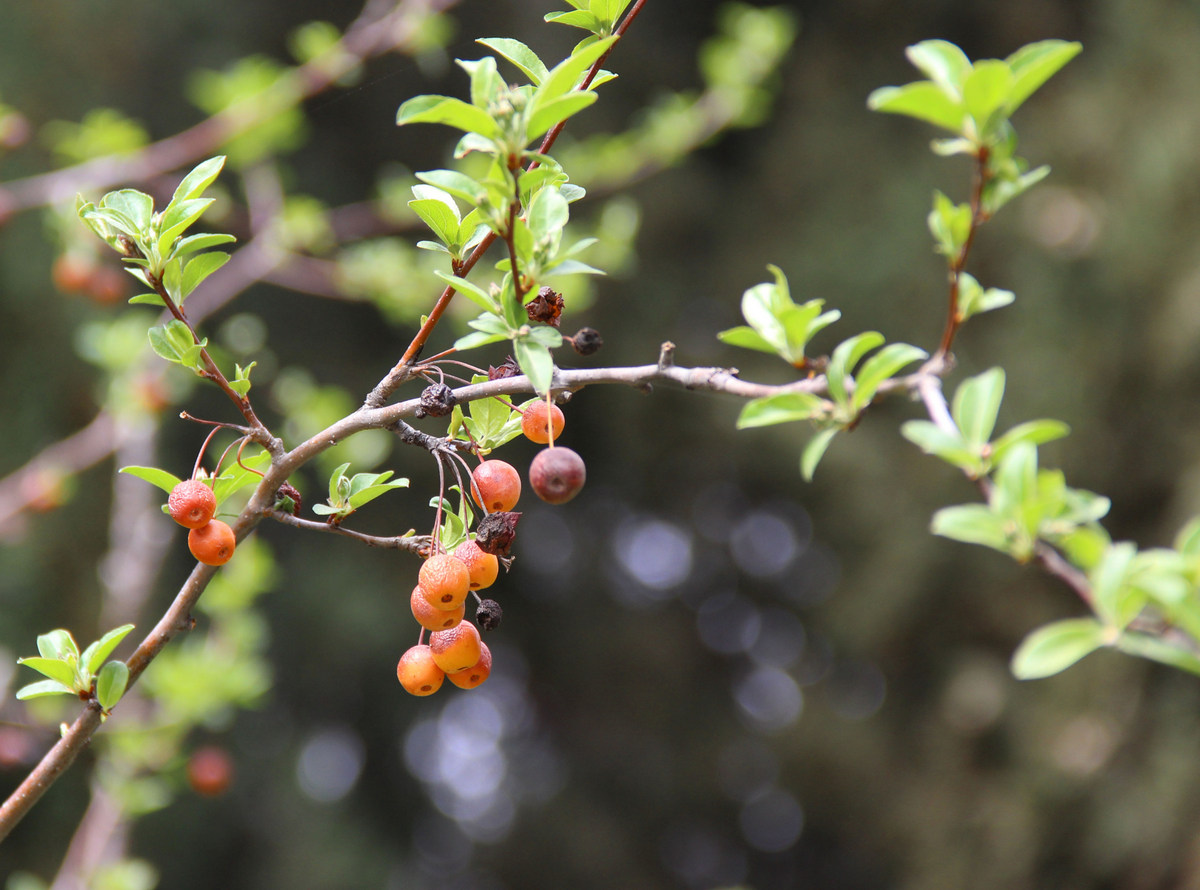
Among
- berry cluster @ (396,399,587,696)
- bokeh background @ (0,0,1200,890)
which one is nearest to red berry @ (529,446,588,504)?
berry cluster @ (396,399,587,696)

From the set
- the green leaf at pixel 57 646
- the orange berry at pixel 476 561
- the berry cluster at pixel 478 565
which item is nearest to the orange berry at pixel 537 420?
the berry cluster at pixel 478 565

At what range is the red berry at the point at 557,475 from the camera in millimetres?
636

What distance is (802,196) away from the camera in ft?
13.9

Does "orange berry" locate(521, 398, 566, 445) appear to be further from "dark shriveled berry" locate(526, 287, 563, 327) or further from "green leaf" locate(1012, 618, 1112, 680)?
"green leaf" locate(1012, 618, 1112, 680)

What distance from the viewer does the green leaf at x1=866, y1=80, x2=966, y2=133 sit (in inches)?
21.9

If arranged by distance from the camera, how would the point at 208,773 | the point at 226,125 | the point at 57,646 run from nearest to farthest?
1. the point at 57,646
2. the point at 208,773
3. the point at 226,125

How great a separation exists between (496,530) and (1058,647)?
41 cm

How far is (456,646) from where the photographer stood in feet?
2.38

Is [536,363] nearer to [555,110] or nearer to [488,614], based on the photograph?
[555,110]

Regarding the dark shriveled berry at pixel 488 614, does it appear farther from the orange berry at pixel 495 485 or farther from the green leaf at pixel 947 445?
the green leaf at pixel 947 445

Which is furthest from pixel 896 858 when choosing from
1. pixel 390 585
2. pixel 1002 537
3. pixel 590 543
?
pixel 1002 537

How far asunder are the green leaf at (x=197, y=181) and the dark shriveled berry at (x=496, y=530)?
346 mm

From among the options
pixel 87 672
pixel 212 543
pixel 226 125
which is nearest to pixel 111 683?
pixel 87 672

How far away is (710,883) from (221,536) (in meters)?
5.27
